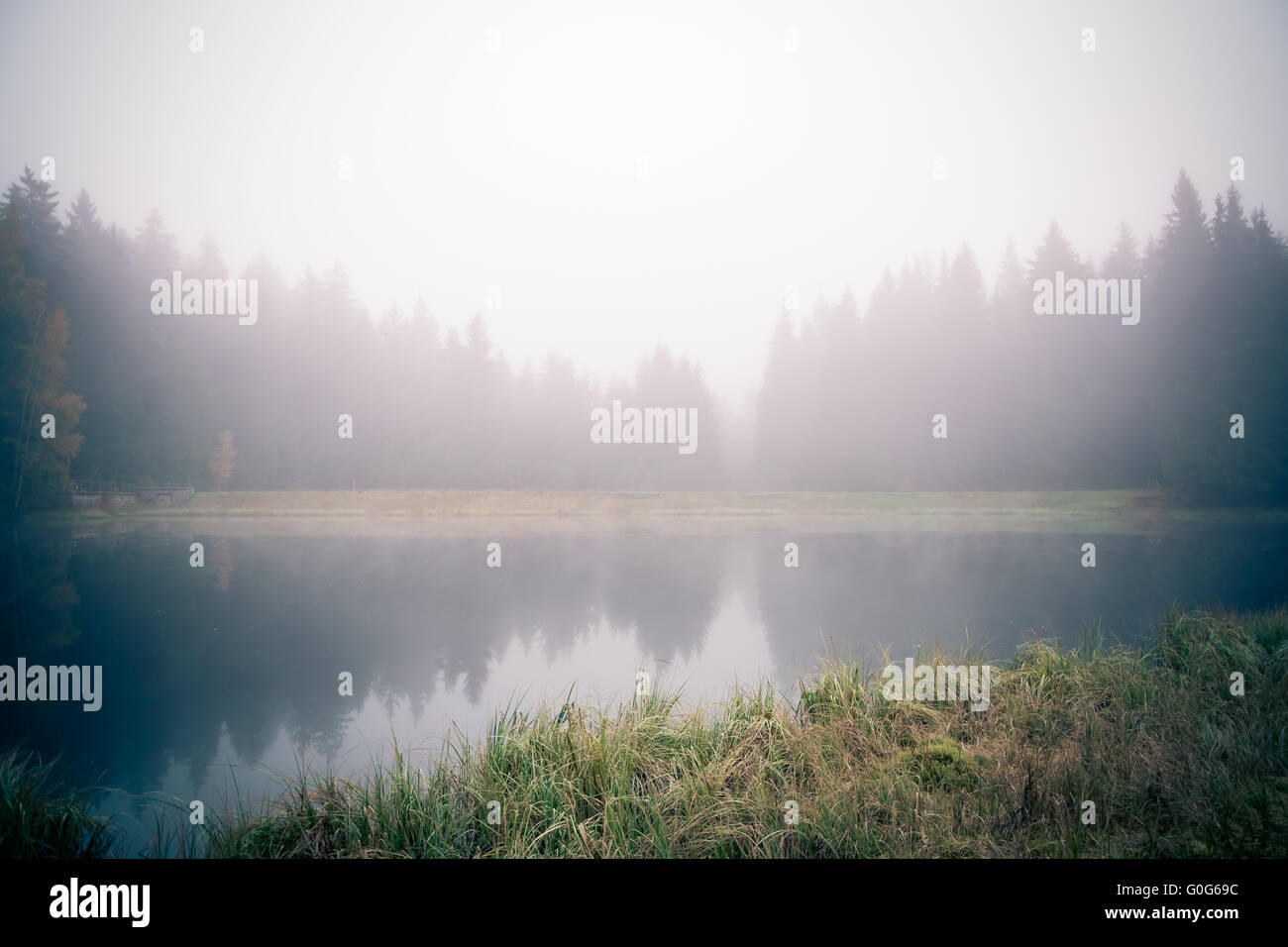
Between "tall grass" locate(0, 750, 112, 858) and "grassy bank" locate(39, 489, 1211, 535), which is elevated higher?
"grassy bank" locate(39, 489, 1211, 535)

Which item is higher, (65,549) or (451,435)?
(451,435)

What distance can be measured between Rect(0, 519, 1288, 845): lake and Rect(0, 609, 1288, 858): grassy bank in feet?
2.32

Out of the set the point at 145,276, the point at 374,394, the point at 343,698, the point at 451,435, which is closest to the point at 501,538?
the point at 451,435

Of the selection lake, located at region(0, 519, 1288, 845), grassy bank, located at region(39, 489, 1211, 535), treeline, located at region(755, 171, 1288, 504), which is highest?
treeline, located at region(755, 171, 1288, 504)

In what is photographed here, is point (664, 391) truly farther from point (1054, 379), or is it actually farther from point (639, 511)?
point (1054, 379)

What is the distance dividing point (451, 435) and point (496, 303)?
10.0m

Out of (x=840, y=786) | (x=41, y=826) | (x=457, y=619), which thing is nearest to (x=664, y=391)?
(x=457, y=619)

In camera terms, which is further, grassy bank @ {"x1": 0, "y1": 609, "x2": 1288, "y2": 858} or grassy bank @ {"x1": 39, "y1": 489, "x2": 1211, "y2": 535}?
grassy bank @ {"x1": 39, "y1": 489, "x2": 1211, "y2": 535}

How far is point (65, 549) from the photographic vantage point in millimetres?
16156

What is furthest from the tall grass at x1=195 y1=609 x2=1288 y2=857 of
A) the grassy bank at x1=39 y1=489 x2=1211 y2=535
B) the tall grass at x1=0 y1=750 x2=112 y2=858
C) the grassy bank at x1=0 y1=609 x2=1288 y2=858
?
the grassy bank at x1=39 y1=489 x2=1211 y2=535

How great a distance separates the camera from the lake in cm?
694

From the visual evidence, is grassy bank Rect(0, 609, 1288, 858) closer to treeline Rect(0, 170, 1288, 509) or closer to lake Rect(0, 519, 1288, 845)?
lake Rect(0, 519, 1288, 845)
